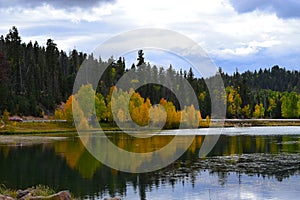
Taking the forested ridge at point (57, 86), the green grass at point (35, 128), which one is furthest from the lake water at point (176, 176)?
the forested ridge at point (57, 86)

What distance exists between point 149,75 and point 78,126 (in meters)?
72.1

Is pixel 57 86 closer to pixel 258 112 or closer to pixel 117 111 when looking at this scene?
pixel 117 111

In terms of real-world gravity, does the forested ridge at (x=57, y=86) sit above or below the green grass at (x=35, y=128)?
above

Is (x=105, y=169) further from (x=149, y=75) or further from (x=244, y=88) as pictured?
(x=244, y=88)

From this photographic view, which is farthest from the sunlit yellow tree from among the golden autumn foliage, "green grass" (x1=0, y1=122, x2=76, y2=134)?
"green grass" (x1=0, y1=122, x2=76, y2=134)

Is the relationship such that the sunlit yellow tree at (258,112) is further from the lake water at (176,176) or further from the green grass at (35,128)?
the lake water at (176,176)

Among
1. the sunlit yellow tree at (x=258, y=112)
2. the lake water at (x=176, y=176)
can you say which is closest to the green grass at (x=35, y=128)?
the lake water at (x=176, y=176)

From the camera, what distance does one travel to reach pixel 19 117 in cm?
11475

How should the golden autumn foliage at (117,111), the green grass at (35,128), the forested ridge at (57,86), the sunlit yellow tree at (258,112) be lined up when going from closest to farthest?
the green grass at (35,128) < the golden autumn foliage at (117,111) < the forested ridge at (57,86) < the sunlit yellow tree at (258,112)

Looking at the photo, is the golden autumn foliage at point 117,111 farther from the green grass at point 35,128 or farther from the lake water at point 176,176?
the lake water at point 176,176

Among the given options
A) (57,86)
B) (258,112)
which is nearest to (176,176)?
(57,86)

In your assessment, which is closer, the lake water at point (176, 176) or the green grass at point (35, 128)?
the lake water at point (176, 176)

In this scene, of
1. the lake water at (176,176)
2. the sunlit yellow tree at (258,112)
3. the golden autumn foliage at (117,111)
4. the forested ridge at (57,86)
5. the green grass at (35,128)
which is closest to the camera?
the lake water at (176,176)

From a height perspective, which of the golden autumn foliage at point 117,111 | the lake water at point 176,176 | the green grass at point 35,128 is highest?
the golden autumn foliage at point 117,111
